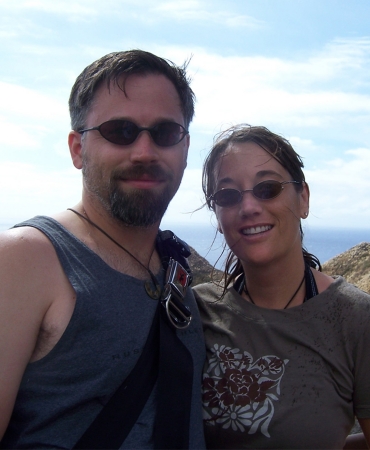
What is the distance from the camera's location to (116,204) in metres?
2.90

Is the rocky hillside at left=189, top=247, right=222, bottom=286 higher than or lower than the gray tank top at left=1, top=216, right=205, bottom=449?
higher

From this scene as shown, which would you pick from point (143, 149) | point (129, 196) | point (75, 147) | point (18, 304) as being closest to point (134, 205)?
point (129, 196)

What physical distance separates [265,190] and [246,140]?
1.35 ft

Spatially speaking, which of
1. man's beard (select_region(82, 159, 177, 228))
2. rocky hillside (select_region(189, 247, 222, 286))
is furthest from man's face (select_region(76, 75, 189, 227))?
rocky hillside (select_region(189, 247, 222, 286))

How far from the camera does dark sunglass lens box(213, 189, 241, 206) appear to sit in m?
3.22

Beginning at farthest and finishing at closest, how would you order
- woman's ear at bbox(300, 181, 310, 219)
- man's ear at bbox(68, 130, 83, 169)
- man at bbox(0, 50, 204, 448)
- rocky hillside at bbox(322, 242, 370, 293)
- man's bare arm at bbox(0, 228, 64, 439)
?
rocky hillside at bbox(322, 242, 370, 293) < woman's ear at bbox(300, 181, 310, 219) < man's ear at bbox(68, 130, 83, 169) < man at bbox(0, 50, 204, 448) < man's bare arm at bbox(0, 228, 64, 439)

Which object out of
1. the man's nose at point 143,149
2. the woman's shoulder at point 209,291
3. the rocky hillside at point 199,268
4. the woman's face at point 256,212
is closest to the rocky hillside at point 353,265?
the rocky hillside at point 199,268

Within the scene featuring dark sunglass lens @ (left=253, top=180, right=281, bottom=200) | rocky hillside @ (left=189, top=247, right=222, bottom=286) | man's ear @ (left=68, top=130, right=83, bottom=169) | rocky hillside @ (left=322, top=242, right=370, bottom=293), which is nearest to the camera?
man's ear @ (left=68, top=130, right=83, bottom=169)

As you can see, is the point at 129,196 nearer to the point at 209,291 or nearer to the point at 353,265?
the point at 209,291

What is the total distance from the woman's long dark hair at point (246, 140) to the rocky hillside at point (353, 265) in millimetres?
3163

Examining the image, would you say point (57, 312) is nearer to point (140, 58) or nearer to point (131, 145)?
point (131, 145)

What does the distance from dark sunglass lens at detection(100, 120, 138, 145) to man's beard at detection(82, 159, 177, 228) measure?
18 cm

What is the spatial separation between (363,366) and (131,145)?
1931mm

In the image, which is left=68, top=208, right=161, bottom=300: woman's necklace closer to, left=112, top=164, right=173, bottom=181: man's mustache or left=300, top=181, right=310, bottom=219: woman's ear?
left=112, top=164, right=173, bottom=181: man's mustache
